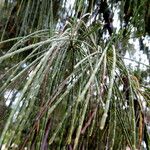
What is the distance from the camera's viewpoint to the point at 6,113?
2.83 feet

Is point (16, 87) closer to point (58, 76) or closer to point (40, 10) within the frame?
point (58, 76)

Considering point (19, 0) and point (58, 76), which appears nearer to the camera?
point (58, 76)

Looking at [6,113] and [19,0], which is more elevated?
[19,0]

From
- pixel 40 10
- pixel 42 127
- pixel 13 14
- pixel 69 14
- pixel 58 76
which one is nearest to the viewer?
pixel 42 127

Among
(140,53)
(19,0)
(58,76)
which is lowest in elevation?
(140,53)

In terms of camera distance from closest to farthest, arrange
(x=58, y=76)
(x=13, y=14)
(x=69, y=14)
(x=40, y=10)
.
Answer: (x=58, y=76), (x=40, y=10), (x=69, y=14), (x=13, y=14)

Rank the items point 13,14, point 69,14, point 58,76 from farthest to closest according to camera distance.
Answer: point 13,14 < point 69,14 < point 58,76

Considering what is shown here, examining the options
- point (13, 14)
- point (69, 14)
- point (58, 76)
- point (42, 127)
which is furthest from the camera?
point (13, 14)

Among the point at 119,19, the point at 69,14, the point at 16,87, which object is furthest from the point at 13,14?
the point at 16,87

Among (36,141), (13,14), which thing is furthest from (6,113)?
(13,14)

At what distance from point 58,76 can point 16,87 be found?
10 centimetres

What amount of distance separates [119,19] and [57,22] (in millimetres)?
262

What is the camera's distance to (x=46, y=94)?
0.80 metres

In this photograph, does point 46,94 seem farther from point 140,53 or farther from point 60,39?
point 140,53
